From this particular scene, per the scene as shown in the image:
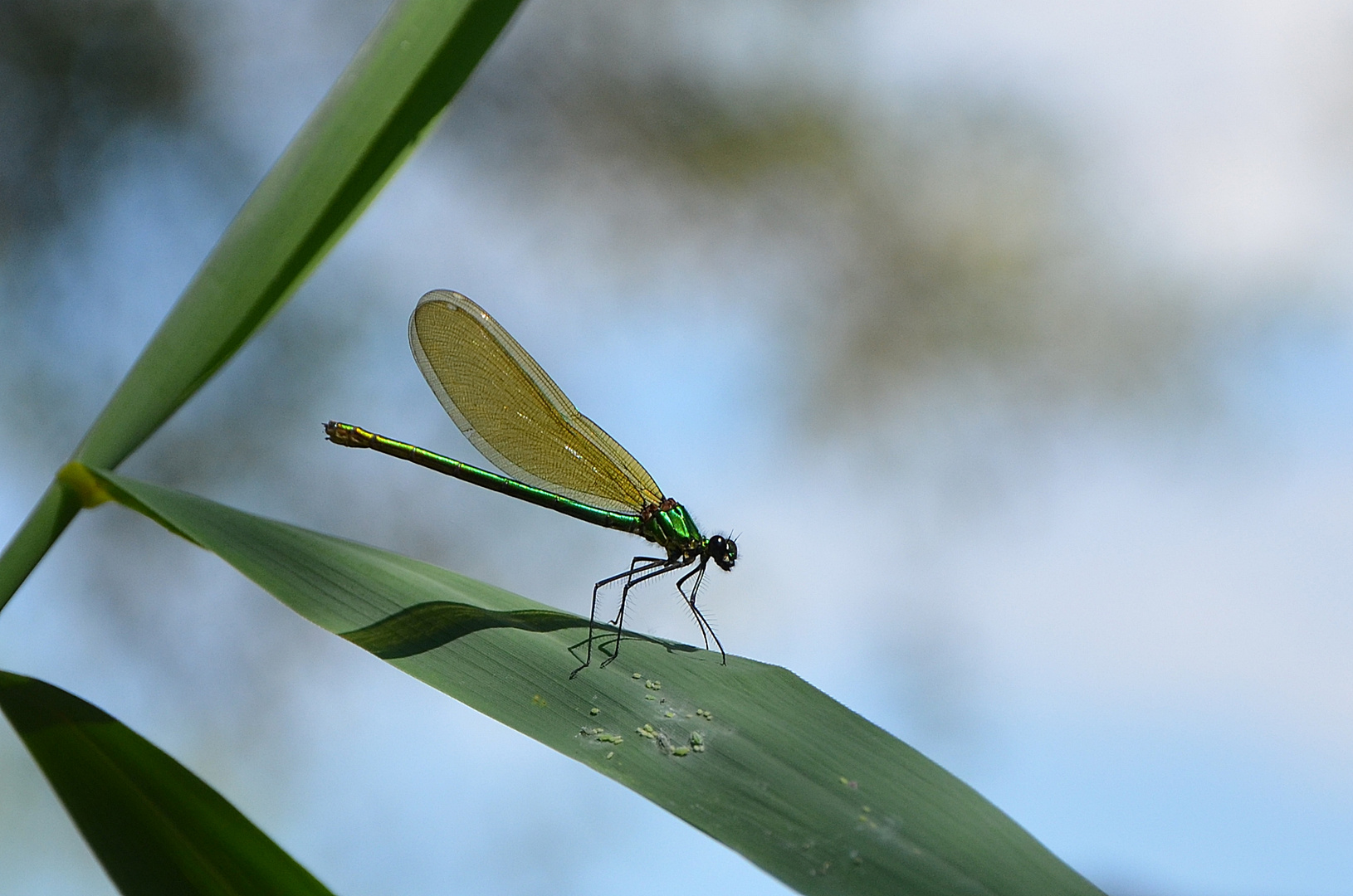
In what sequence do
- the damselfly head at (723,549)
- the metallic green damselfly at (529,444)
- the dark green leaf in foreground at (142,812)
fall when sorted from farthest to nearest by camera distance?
1. the damselfly head at (723,549)
2. the metallic green damselfly at (529,444)
3. the dark green leaf in foreground at (142,812)

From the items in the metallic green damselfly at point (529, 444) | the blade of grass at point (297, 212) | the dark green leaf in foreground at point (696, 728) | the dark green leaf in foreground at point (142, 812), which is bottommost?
the dark green leaf in foreground at point (142, 812)

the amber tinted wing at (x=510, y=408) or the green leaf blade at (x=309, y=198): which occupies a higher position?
the amber tinted wing at (x=510, y=408)

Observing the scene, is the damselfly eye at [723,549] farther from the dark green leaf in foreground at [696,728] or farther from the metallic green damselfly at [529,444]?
the dark green leaf in foreground at [696,728]

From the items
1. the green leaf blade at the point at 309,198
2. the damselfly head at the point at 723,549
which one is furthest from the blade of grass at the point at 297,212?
the damselfly head at the point at 723,549

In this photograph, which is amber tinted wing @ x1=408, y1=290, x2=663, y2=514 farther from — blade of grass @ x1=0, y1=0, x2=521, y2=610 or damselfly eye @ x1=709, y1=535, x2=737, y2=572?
blade of grass @ x1=0, y1=0, x2=521, y2=610

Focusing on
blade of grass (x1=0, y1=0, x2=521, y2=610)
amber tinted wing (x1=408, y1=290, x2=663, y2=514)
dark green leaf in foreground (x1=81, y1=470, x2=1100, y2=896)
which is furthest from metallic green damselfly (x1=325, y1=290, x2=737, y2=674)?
blade of grass (x1=0, y1=0, x2=521, y2=610)

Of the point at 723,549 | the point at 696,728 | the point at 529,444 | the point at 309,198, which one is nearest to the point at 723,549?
the point at 723,549

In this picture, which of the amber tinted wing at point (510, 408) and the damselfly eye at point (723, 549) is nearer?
the amber tinted wing at point (510, 408)
